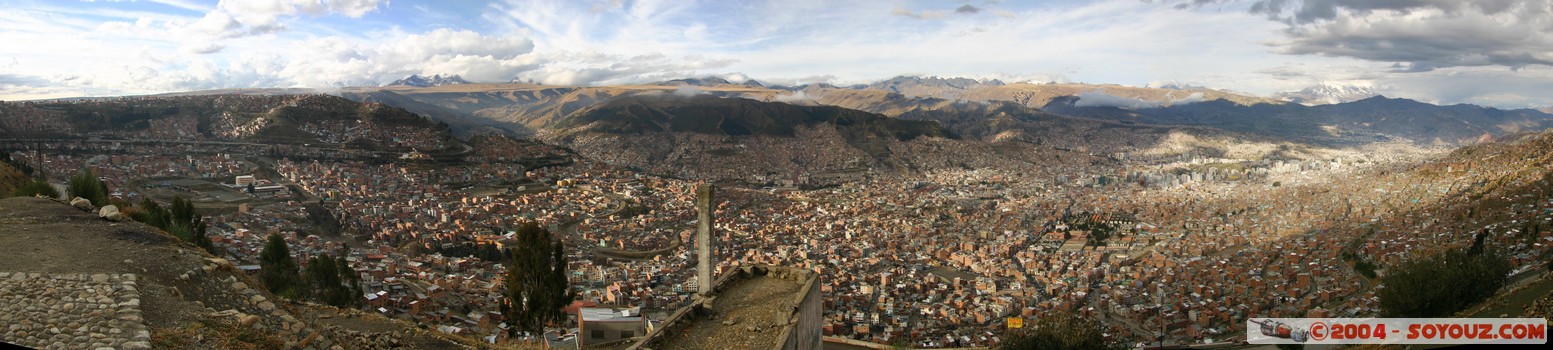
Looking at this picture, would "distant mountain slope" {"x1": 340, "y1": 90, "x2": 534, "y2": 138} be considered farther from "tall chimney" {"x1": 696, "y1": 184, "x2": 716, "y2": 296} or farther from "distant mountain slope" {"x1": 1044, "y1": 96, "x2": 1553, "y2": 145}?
"distant mountain slope" {"x1": 1044, "y1": 96, "x2": 1553, "y2": 145}

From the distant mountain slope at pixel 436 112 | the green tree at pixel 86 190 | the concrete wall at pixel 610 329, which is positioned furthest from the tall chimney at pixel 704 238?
the distant mountain slope at pixel 436 112

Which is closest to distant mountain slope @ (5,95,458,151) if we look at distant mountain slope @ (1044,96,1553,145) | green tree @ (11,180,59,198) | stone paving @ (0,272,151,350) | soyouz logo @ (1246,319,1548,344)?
green tree @ (11,180,59,198)

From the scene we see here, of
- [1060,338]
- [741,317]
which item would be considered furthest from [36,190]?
[1060,338]

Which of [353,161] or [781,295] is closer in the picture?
[781,295]

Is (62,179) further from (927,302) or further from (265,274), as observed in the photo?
(927,302)

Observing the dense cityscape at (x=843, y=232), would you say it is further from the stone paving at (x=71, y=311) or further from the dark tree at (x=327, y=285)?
the stone paving at (x=71, y=311)

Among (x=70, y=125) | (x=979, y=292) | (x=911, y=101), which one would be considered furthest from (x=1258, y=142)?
(x=70, y=125)
